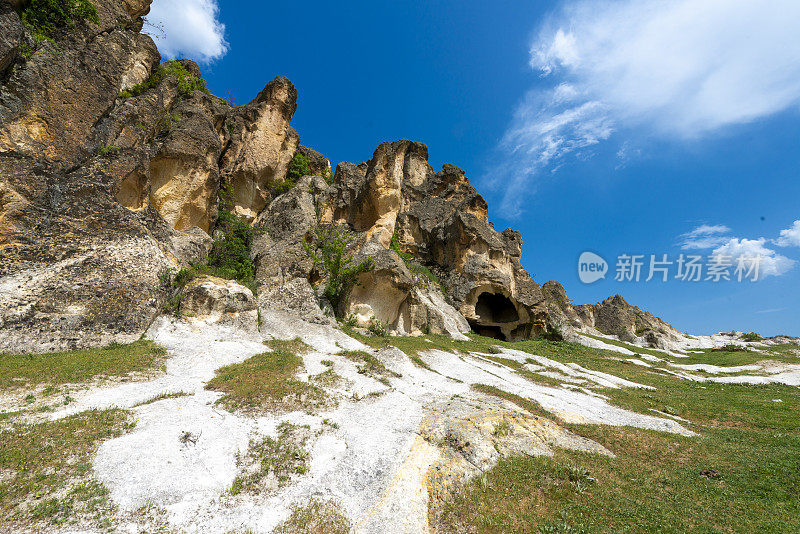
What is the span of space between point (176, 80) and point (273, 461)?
1296 inches

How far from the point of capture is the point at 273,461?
7832mm

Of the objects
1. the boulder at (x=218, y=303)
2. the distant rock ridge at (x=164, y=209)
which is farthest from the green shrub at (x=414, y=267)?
the boulder at (x=218, y=303)

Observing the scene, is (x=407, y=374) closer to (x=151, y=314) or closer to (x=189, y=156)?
(x=151, y=314)


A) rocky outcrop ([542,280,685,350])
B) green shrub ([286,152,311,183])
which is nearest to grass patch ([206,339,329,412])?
green shrub ([286,152,311,183])

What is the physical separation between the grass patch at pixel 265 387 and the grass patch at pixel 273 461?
179 centimetres

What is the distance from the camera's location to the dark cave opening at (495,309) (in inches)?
1757

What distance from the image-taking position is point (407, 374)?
16578mm

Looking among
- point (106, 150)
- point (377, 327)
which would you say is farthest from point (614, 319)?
point (106, 150)

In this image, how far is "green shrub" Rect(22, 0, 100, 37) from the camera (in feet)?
58.0

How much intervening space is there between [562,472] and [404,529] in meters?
4.22

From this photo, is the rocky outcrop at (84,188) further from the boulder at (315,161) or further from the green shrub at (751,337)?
the green shrub at (751,337)

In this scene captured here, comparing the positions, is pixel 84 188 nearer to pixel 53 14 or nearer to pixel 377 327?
pixel 53 14

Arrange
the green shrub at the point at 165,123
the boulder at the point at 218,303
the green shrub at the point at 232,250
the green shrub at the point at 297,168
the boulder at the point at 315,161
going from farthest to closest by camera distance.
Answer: the boulder at the point at 315,161 → the green shrub at the point at 297,168 → the green shrub at the point at 165,123 → the green shrub at the point at 232,250 → the boulder at the point at 218,303

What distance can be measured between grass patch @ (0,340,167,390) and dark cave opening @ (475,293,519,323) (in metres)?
37.3
